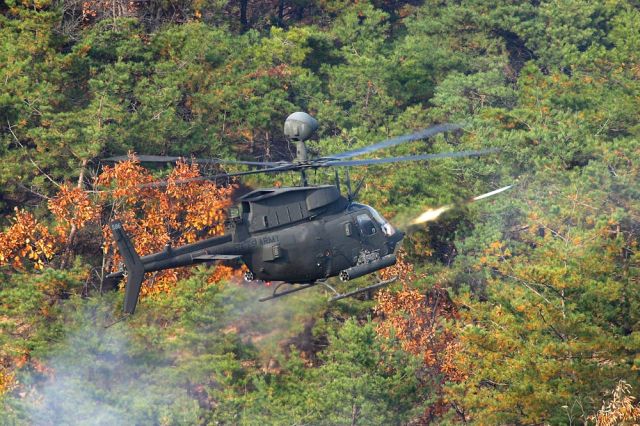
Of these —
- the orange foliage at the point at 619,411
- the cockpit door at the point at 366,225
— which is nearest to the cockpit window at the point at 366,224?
the cockpit door at the point at 366,225

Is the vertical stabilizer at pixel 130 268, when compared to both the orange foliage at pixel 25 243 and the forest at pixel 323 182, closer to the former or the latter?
the forest at pixel 323 182

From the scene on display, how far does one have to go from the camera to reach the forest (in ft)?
141

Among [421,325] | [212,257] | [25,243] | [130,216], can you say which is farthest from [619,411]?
[25,243]

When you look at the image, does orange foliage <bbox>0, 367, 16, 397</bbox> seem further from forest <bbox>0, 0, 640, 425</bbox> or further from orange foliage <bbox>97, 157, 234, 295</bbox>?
orange foliage <bbox>97, 157, 234, 295</bbox>

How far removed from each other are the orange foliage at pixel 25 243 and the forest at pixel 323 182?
0.09m

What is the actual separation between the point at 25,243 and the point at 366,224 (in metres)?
21.4

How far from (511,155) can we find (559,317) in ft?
41.1

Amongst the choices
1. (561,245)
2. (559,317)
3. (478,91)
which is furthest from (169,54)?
(559,317)

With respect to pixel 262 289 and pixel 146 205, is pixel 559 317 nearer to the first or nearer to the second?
pixel 262 289

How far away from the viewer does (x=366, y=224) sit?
102 feet


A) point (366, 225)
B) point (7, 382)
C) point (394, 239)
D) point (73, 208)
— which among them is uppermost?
point (366, 225)

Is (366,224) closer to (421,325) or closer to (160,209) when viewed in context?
(160,209)

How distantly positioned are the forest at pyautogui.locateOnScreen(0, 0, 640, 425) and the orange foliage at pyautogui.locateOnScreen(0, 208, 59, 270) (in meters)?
0.09

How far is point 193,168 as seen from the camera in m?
50.9
